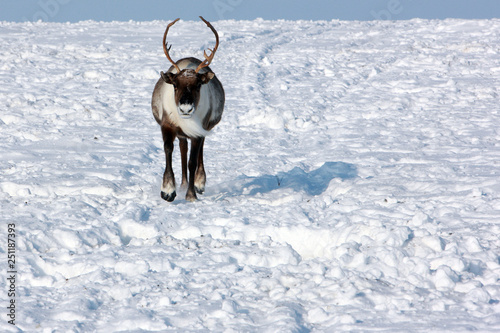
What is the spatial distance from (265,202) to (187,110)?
1494mm

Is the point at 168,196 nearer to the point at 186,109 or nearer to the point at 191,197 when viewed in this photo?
the point at 191,197

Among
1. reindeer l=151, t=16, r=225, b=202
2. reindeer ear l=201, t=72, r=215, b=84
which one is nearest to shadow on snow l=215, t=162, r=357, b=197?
reindeer l=151, t=16, r=225, b=202

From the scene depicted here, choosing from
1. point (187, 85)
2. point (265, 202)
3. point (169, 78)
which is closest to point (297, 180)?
point (265, 202)

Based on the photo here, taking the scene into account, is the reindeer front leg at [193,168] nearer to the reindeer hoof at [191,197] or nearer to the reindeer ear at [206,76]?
the reindeer hoof at [191,197]

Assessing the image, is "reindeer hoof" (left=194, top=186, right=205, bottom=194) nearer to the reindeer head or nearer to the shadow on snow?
the shadow on snow

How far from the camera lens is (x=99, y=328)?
12.0ft

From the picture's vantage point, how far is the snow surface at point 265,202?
392cm

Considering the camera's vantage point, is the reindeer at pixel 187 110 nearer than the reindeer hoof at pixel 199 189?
Answer: Yes

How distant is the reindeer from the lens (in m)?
6.49

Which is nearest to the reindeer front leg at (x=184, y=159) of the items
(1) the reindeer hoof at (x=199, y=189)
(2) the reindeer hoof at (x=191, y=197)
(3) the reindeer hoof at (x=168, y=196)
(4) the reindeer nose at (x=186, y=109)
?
(1) the reindeer hoof at (x=199, y=189)

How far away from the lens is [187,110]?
6.20 meters

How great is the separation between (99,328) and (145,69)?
12376mm

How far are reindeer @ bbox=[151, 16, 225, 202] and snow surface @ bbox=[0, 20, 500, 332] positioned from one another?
1.06ft

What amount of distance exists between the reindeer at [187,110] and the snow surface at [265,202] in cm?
32
